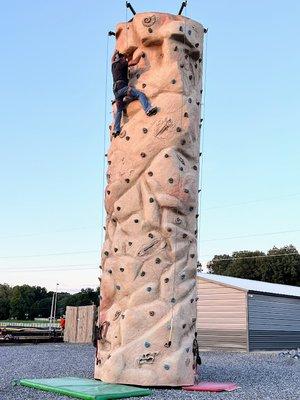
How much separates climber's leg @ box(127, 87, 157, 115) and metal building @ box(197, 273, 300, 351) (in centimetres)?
1665

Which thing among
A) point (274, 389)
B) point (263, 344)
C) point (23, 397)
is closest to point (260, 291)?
point (263, 344)

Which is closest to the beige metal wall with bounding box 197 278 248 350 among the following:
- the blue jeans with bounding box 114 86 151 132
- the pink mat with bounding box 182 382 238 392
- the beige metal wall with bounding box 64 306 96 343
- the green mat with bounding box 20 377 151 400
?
the beige metal wall with bounding box 64 306 96 343

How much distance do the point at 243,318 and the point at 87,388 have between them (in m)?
17.7

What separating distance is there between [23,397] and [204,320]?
1993cm

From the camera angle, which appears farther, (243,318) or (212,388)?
(243,318)

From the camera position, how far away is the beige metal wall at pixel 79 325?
31000mm

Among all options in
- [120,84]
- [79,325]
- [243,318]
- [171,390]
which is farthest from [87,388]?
[79,325]

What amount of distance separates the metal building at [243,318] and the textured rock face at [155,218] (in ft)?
52.2

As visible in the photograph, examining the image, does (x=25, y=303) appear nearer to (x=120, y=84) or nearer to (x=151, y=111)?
(x=120, y=84)

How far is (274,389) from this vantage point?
37.6 ft

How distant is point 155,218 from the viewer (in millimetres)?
12039

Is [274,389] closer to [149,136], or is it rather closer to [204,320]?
[149,136]

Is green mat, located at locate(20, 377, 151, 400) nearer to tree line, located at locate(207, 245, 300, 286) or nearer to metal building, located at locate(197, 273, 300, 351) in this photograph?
metal building, located at locate(197, 273, 300, 351)

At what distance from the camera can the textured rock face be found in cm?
1136
